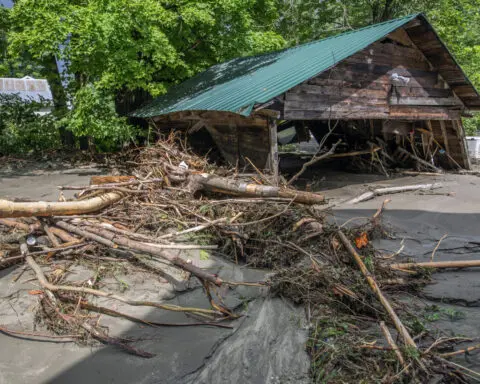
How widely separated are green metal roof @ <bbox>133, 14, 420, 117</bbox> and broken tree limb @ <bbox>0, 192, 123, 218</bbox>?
3.03 meters

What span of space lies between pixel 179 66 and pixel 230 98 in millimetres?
5750

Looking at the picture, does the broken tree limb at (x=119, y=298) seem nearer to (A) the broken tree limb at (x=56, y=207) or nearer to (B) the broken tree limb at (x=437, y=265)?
(A) the broken tree limb at (x=56, y=207)

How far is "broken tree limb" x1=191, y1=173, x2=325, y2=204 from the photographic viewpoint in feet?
18.9

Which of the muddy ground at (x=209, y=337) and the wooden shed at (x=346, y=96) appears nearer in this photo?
the muddy ground at (x=209, y=337)

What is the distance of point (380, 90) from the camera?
1041 cm

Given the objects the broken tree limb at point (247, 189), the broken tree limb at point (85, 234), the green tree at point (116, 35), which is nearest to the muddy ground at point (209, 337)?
the broken tree limb at point (85, 234)

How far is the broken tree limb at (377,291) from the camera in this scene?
320 centimetres

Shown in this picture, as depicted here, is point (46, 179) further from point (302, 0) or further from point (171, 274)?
point (302, 0)

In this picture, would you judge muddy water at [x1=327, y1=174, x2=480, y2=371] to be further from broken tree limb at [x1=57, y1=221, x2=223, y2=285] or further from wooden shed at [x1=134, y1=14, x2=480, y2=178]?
broken tree limb at [x1=57, y1=221, x2=223, y2=285]

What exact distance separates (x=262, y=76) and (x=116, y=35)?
160 inches

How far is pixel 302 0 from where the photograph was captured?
23297 millimetres

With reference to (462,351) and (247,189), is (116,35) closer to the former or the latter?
(247,189)

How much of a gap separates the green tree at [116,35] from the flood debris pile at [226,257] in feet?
18.1

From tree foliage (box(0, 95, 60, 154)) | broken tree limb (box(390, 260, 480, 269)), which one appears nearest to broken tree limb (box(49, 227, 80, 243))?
broken tree limb (box(390, 260, 480, 269))
